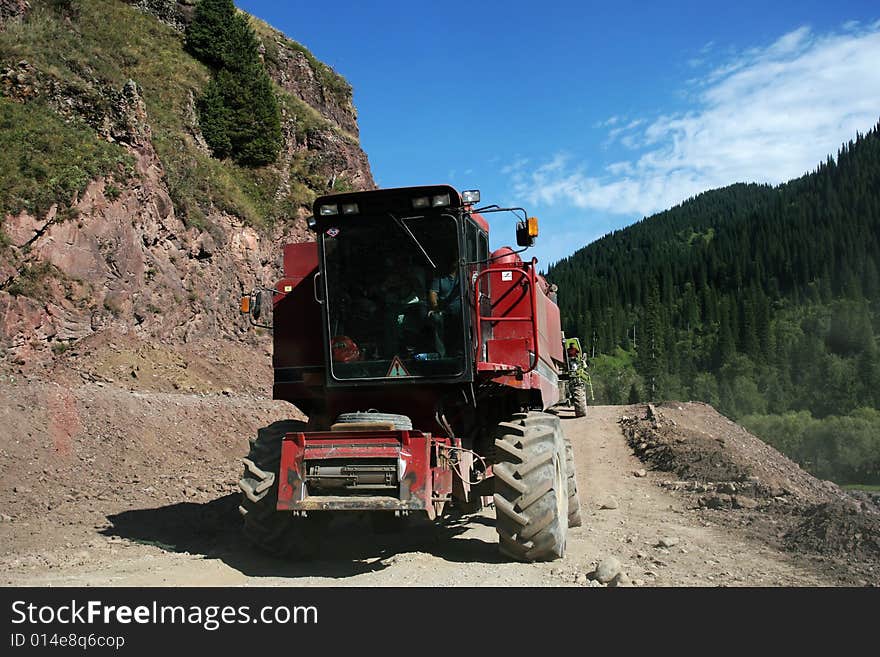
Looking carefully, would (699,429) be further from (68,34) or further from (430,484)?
(68,34)

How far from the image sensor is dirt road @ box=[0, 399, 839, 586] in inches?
270

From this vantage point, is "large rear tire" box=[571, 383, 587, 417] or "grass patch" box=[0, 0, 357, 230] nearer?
"grass patch" box=[0, 0, 357, 230]

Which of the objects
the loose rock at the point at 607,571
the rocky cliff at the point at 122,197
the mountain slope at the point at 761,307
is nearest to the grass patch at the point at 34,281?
the rocky cliff at the point at 122,197

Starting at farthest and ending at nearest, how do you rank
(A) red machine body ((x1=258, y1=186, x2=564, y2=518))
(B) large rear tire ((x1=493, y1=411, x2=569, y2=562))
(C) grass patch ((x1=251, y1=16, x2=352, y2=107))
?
1. (C) grass patch ((x1=251, y1=16, x2=352, y2=107))
2. (B) large rear tire ((x1=493, y1=411, x2=569, y2=562))
3. (A) red machine body ((x1=258, y1=186, x2=564, y2=518))

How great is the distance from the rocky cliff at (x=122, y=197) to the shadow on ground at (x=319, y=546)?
8.22 m

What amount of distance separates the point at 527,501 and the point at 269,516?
114 inches

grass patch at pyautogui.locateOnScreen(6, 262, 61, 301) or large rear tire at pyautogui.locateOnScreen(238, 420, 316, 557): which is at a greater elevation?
grass patch at pyautogui.locateOnScreen(6, 262, 61, 301)

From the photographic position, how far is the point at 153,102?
2961cm

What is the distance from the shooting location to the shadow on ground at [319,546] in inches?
306

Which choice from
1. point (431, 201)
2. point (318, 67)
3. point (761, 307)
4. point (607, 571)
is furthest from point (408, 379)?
point (761, 307)

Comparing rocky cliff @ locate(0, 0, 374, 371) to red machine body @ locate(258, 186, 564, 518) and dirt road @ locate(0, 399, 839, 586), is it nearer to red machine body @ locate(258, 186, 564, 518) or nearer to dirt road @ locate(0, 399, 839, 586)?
dirt road @ locate(0, 399, 839, 586)

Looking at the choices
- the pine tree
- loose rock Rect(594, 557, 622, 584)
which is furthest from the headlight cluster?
the pine tree

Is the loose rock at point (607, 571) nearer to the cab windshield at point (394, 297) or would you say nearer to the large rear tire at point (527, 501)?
the large rear tire at point (527, 501)

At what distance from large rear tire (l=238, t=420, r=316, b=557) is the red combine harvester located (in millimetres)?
15
